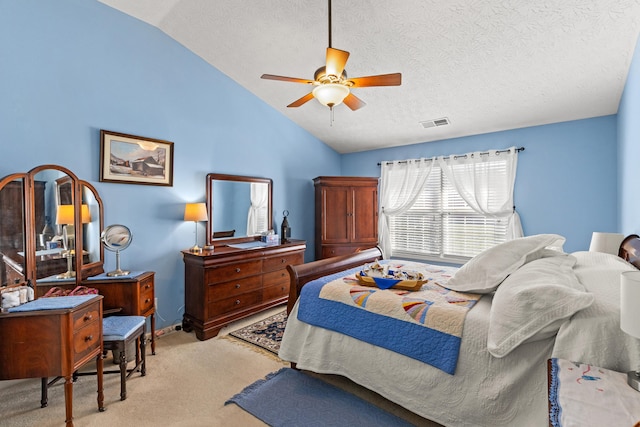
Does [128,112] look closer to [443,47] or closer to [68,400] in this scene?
[68,400]

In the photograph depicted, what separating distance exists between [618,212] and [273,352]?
12.4 ft

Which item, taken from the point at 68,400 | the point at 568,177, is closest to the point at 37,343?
the point at 68,400

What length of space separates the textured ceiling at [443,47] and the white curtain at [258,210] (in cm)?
129

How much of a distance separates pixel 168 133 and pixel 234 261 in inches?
61.5

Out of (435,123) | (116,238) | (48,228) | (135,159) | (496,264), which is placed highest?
(435,123)

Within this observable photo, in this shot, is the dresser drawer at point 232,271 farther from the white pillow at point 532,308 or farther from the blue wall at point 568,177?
the blue wall at point 568,177

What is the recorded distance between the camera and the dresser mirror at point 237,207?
3684mm

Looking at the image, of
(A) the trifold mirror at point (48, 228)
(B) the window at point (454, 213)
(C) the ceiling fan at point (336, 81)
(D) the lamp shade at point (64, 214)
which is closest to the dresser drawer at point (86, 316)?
(A) the trifold mirror at point (48, 228)

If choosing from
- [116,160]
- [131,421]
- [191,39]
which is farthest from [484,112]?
[131,421]

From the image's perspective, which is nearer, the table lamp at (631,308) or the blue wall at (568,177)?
the table lamp at (631,308)

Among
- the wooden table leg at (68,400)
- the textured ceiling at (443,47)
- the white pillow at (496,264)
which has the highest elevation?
the textured ceiling at (443,47)

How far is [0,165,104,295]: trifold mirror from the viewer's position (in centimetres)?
213

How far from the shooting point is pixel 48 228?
2.33 m

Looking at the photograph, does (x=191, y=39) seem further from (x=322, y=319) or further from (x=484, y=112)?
(x=484, y=112)
